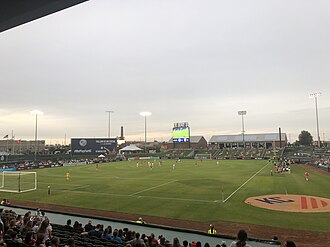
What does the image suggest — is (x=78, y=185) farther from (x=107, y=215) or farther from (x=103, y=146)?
(x=103, y=146)

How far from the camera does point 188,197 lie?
24516 mm

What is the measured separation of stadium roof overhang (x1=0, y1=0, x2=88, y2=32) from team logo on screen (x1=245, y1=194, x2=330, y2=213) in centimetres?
1998

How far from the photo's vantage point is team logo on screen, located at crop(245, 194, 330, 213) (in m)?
20.2

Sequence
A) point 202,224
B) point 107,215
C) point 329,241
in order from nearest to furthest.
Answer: point 329,241 < point 202,224 < point 107,215

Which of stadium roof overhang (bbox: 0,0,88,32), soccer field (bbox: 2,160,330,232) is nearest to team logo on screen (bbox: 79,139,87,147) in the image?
soccer field (bbox: 2,160,330,232)

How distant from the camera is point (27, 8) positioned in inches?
202

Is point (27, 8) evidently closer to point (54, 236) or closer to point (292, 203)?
point (54, 236)

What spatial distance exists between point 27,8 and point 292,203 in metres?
22.6

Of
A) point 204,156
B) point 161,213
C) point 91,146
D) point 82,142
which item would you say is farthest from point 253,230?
point 204,156

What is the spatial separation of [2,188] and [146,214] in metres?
22.0

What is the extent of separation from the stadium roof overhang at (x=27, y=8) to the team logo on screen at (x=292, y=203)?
787 inches

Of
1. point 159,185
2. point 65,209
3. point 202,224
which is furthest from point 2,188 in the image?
point 202,224

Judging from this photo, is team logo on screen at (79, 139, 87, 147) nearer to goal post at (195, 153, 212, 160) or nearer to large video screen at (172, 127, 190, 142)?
large video screen at (172, 127, 190, 142)

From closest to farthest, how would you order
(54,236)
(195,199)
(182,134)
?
(54,236) → (195,199) → (182,134)
